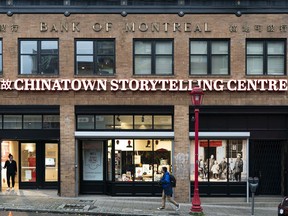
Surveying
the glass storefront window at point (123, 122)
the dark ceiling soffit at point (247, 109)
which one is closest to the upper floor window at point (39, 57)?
the glass storefront window at point (123, 122)

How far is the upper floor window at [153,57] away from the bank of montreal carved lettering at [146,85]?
22.5 inches

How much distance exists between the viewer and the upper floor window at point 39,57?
18578 mm

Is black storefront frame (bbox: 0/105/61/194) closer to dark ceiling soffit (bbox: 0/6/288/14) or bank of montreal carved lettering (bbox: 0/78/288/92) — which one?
bank of montreal carved lettering (bbox: 0/78/288/92)

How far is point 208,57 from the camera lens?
18562 mm

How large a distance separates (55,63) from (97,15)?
109 inches

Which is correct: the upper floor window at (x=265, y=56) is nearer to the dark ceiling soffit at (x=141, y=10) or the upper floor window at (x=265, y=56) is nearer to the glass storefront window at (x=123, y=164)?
the dark ceiling soffit at (x=141, y=10)

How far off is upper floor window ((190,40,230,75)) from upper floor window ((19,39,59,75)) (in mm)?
5965

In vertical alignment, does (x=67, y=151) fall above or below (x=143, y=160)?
above

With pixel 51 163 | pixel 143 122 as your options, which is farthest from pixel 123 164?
pixel 51 163

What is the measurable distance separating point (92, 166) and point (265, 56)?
9088mm

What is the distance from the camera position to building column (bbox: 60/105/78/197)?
60.3ft

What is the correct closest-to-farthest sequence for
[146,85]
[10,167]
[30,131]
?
[146,85] < [30,131] < [10,167]

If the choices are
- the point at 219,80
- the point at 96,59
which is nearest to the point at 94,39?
the point at 96,59

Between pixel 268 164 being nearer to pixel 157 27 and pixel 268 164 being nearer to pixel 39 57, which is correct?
pixel 157 27
